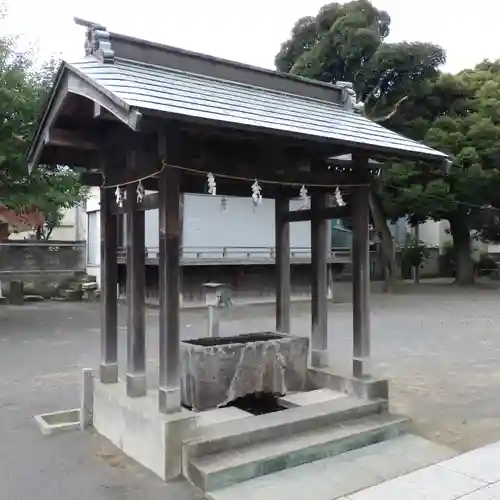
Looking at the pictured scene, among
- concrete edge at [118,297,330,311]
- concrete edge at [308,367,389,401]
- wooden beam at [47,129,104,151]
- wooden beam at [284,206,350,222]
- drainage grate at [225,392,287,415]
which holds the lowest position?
concrete edge at [118,297,330,311]

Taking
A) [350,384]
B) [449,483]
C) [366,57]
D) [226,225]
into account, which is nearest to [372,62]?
[366,57]

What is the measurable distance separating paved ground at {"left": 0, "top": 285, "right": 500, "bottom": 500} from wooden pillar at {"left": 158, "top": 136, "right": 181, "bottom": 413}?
78cm

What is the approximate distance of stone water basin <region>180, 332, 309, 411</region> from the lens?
571 cm

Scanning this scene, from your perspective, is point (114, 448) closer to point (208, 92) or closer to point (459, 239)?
point (208, 92)

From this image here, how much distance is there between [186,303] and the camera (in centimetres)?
1936

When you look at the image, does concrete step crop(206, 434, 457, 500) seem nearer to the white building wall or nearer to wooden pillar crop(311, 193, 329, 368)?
wooden pillar crop(311, 193, 329, 368)

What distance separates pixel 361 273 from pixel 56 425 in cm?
385

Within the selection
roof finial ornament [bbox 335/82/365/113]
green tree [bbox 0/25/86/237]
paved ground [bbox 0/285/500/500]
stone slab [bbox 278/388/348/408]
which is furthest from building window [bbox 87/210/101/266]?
stone slab [bbox 278/388/348/408]

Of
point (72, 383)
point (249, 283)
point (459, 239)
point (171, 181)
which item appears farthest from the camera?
point (459, 239)

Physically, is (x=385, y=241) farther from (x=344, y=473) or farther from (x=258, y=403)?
(x=344, y=473)

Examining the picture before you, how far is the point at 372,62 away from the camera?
71.9 feet

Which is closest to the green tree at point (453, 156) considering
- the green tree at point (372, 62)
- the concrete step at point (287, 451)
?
the green tree at point (372, 62)

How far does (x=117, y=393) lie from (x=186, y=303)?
539 inches

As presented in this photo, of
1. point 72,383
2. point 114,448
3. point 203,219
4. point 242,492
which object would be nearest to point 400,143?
point 242,492
